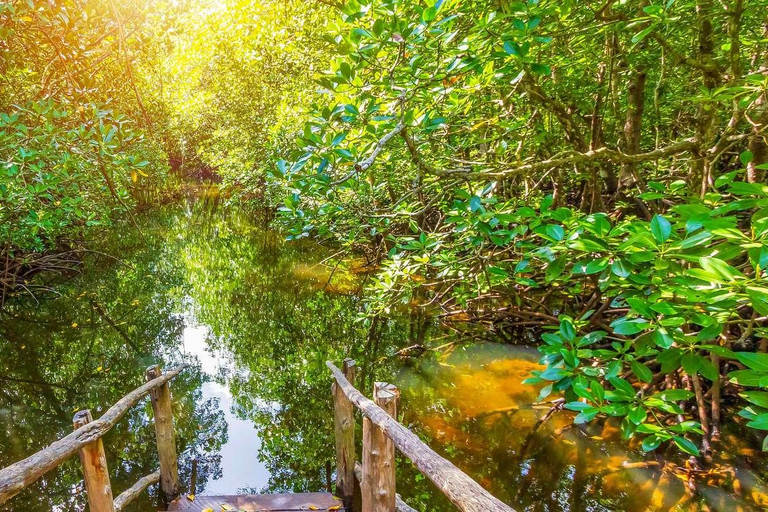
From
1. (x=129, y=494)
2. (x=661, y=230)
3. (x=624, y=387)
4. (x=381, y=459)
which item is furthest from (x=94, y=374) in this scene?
(x=661, y=230)

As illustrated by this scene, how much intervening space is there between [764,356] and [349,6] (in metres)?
2.54

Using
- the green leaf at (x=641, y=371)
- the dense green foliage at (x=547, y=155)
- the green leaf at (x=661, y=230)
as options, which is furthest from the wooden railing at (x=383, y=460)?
the green leaf at (x=661, y=230)

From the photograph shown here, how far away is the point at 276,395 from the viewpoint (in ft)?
21.2

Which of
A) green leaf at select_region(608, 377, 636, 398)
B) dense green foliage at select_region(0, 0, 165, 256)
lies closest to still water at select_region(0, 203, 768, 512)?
dense green foliage at select_region(0, 0, 165, 256)

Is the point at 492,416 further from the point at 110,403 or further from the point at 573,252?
the point at 110,403

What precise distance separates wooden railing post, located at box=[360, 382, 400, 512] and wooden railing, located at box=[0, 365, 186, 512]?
1.73 m

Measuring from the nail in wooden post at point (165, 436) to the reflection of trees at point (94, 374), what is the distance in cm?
30

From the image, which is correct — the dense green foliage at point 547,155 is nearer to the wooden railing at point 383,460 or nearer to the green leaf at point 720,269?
the green leaf at point 720,269

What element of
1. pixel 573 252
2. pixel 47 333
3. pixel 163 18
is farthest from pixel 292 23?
pixel 47 333

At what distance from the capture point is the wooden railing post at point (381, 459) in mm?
2646

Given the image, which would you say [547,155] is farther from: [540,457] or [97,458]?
[97,458]

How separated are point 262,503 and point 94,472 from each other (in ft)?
5.27

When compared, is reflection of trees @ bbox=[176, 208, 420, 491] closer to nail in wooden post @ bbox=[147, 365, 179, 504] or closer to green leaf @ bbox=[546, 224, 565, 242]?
nail in wooden post @ bbox=[147, 365, 179, 504]

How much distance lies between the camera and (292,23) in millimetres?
7504
